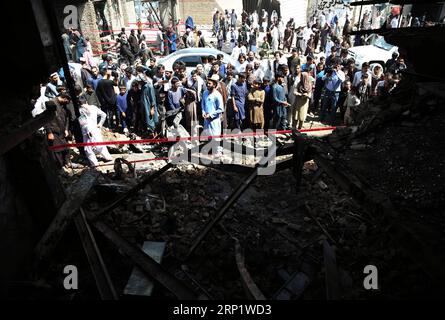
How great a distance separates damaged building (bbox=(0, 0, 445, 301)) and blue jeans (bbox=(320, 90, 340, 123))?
351 cm

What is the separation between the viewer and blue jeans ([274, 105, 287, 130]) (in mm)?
9575

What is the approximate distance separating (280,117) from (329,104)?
2317 millimetres

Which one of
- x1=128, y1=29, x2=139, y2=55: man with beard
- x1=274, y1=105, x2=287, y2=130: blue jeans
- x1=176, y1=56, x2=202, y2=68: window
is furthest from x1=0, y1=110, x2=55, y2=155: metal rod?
x1=128, y1=29, x2=139, y2=55: man with beard

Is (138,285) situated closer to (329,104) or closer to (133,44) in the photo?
(329,104)

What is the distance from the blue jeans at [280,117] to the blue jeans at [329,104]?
1.88 m

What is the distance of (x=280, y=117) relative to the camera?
967 centimetres

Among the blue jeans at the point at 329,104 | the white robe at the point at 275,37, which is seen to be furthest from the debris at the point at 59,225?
the white robe at the point at 275,37

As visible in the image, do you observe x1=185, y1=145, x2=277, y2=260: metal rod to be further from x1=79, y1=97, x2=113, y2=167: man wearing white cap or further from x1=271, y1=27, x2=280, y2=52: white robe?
x1=271, y1=27, x2=280, y2=52: white robe

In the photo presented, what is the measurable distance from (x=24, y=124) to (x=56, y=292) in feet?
6.88

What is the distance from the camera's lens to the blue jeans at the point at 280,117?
31.4ft

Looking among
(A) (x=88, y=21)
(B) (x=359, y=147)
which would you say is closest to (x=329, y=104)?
(B) (x=359, y=147)

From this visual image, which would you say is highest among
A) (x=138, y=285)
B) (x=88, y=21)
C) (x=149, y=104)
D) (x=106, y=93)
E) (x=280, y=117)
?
(x=88, y=21)

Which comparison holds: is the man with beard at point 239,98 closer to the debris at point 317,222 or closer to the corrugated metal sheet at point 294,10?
the debris at point 317,222
